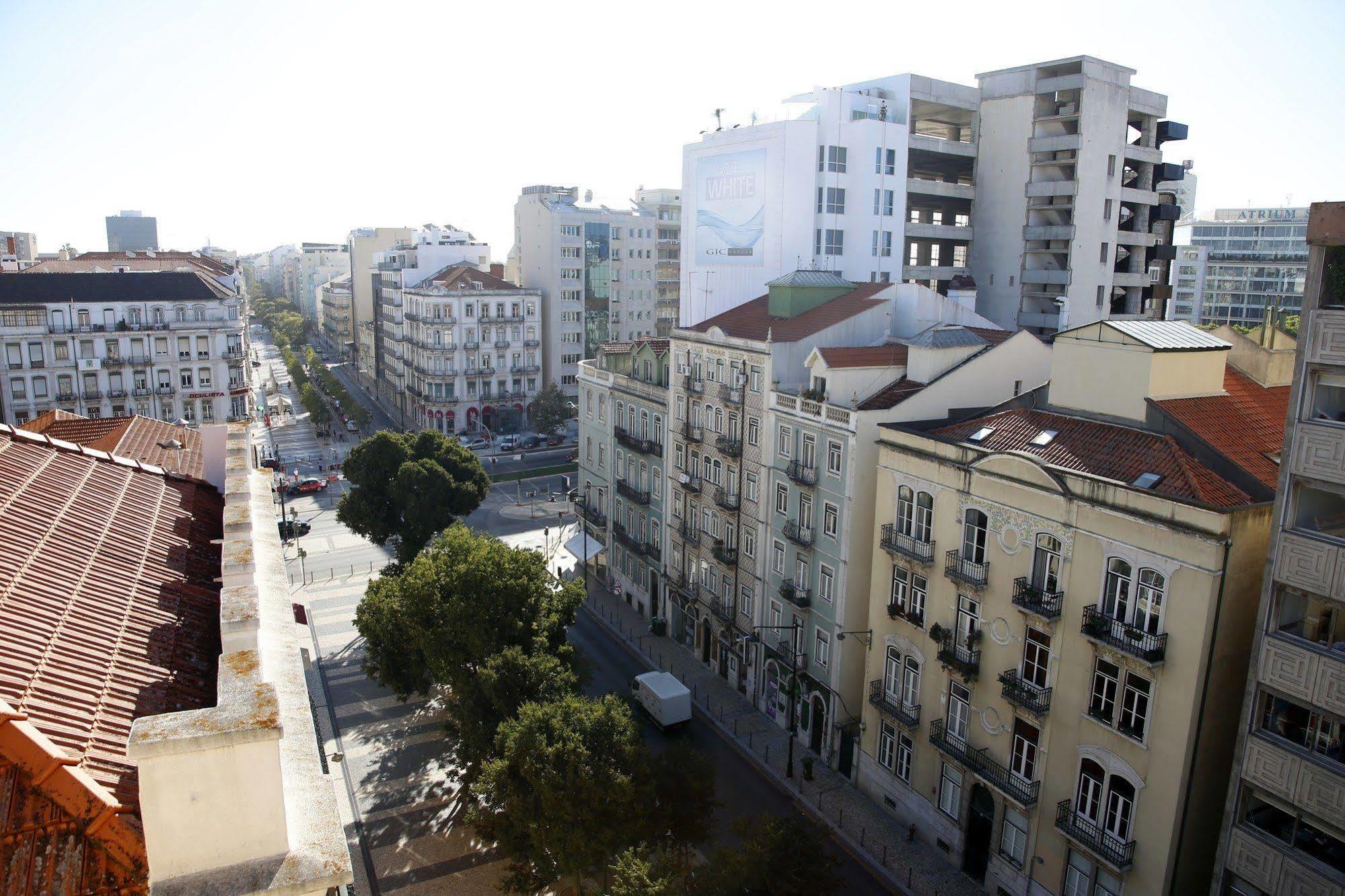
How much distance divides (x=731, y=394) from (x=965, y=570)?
18109mm

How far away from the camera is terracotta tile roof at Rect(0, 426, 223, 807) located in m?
10.1

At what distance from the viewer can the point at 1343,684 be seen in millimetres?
23953

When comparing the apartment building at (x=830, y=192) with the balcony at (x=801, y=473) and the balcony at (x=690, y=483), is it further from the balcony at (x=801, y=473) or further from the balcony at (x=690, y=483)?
the balcony at (x=801, y=473)

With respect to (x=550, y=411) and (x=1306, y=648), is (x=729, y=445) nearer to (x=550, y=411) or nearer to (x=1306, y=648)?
(x=1306, y=648)

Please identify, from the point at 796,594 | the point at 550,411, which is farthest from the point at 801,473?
the point at 550,411

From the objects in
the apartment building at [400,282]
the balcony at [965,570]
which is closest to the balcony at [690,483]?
the balcony at [965,570]

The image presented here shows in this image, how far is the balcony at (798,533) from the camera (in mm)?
44562

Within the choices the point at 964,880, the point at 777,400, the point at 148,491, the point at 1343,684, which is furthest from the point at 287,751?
the point at 777,400

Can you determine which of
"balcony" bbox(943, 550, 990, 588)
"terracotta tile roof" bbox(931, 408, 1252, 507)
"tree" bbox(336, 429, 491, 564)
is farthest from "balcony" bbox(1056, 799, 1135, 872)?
"tree" bbox(336, 429, 491, 564)

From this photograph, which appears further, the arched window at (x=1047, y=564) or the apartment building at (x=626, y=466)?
the apartment building at (x=626, y=466)

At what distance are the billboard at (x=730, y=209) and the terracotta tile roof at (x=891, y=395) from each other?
25737 millimetres

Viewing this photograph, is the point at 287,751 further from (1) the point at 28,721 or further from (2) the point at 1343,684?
(2) the point at 1343,684

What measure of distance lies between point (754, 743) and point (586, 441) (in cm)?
3014

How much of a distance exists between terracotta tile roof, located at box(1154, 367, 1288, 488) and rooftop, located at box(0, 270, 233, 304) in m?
81.8
